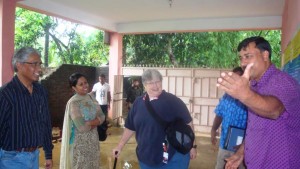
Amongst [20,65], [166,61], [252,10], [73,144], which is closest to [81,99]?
[73,144]

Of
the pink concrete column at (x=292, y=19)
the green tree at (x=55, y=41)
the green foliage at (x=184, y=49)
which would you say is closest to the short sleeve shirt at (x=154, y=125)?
the pink concrete column at (x=292, y=19)

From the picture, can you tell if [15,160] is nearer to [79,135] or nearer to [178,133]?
[79,135]

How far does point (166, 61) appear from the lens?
13.5 metres

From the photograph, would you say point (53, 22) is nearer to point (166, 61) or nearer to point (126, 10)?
point (166, 61)

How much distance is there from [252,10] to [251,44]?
6.64m

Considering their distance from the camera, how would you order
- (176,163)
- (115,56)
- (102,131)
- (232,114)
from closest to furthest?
(176,163) < (232,114) < (102,131) < (115,56)

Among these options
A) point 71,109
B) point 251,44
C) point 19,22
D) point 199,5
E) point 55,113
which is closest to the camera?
point 251,44

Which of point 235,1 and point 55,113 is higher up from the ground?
point 235,1

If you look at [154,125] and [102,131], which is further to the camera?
[102,131]

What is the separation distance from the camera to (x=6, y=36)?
597 centimetres

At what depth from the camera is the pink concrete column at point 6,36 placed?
589 centimetres

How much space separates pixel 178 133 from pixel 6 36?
4.59m

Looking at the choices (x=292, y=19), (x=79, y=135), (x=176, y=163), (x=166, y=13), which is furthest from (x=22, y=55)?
(x=166, y=13)

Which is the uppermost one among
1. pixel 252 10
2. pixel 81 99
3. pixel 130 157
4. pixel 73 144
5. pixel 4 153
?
pixel 252 10
